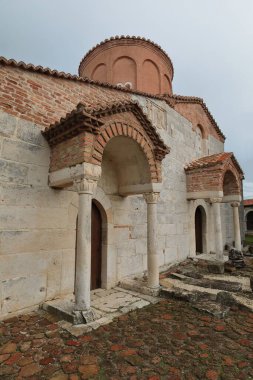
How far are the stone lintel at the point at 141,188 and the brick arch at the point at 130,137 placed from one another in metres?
0.14

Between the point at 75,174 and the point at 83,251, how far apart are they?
1284 mm

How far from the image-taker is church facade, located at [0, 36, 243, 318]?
4.07 meters

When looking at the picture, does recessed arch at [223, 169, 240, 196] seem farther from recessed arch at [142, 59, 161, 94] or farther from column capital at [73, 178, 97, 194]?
column capital at [73, 178, 97, 194]

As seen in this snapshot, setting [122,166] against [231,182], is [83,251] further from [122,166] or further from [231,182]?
[231,182]

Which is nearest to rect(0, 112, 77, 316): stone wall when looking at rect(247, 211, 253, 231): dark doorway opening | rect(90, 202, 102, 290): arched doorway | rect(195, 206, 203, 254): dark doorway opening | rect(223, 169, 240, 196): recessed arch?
rect(90, 202, 102, 290): arched doorway

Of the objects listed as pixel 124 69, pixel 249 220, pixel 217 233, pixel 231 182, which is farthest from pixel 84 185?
pixel 249 220

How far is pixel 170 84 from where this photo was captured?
14172 millimetres

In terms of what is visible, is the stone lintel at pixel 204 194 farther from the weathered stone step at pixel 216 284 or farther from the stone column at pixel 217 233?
the weathered stone step at pixel 216 284

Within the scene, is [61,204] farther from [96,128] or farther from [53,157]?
[96,128]

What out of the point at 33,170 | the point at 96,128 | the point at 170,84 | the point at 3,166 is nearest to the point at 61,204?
the point at 33,170

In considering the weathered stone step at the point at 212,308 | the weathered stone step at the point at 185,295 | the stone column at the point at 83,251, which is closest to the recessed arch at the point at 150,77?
the stone column at the point at 83,251

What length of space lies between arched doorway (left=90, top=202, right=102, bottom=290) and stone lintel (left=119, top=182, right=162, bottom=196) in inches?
32.4

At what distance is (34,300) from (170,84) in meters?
13.4

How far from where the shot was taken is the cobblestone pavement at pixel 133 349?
8.90 feet
